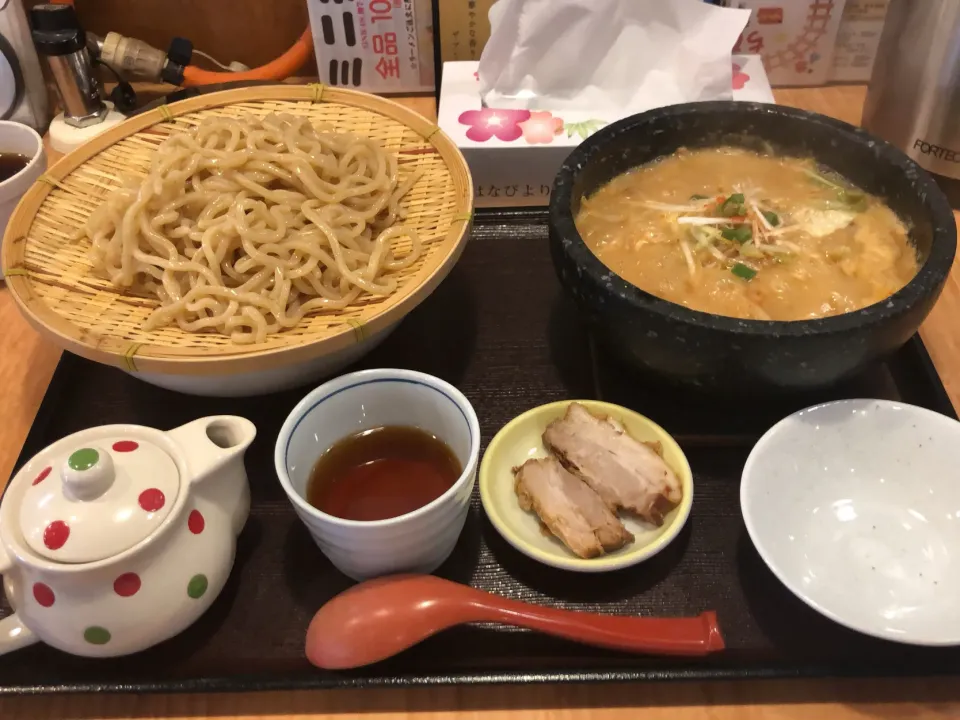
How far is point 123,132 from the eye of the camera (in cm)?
166

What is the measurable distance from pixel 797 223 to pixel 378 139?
90 centimetres

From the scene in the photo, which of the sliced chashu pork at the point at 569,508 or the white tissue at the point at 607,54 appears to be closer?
the sliced chashu pork at the point at 569,508

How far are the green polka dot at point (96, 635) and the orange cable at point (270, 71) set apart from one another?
166 centimetres

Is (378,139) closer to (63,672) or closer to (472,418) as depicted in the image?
(472,418)

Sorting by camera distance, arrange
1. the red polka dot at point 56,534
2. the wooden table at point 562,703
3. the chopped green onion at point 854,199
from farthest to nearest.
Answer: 1. the chopped green onion at point 854,199
2. the wooden table at point 562,703
3. the red polka dot at point 56,534

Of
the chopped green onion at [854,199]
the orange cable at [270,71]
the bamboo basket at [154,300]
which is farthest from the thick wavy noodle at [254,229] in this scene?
the chopped green onion at [854,199]

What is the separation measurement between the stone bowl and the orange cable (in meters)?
1.17

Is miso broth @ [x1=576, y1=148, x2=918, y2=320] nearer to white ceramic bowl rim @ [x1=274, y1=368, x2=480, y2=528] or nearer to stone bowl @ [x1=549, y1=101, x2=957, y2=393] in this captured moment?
stone bowl @ [x1=549, y1=101, x2=957, y2=393]

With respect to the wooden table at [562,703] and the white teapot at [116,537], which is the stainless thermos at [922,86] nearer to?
the wooden table at [562,703]

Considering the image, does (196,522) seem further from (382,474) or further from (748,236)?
(748,236)

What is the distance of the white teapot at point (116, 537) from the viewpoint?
0.91 m

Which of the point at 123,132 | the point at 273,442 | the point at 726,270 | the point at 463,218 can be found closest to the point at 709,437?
the point at 726,270

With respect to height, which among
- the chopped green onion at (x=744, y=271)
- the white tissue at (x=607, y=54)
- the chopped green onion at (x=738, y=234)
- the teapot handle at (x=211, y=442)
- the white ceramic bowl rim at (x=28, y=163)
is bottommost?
the teapot handle at (x=211, y=442)

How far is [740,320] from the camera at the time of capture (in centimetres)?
111
